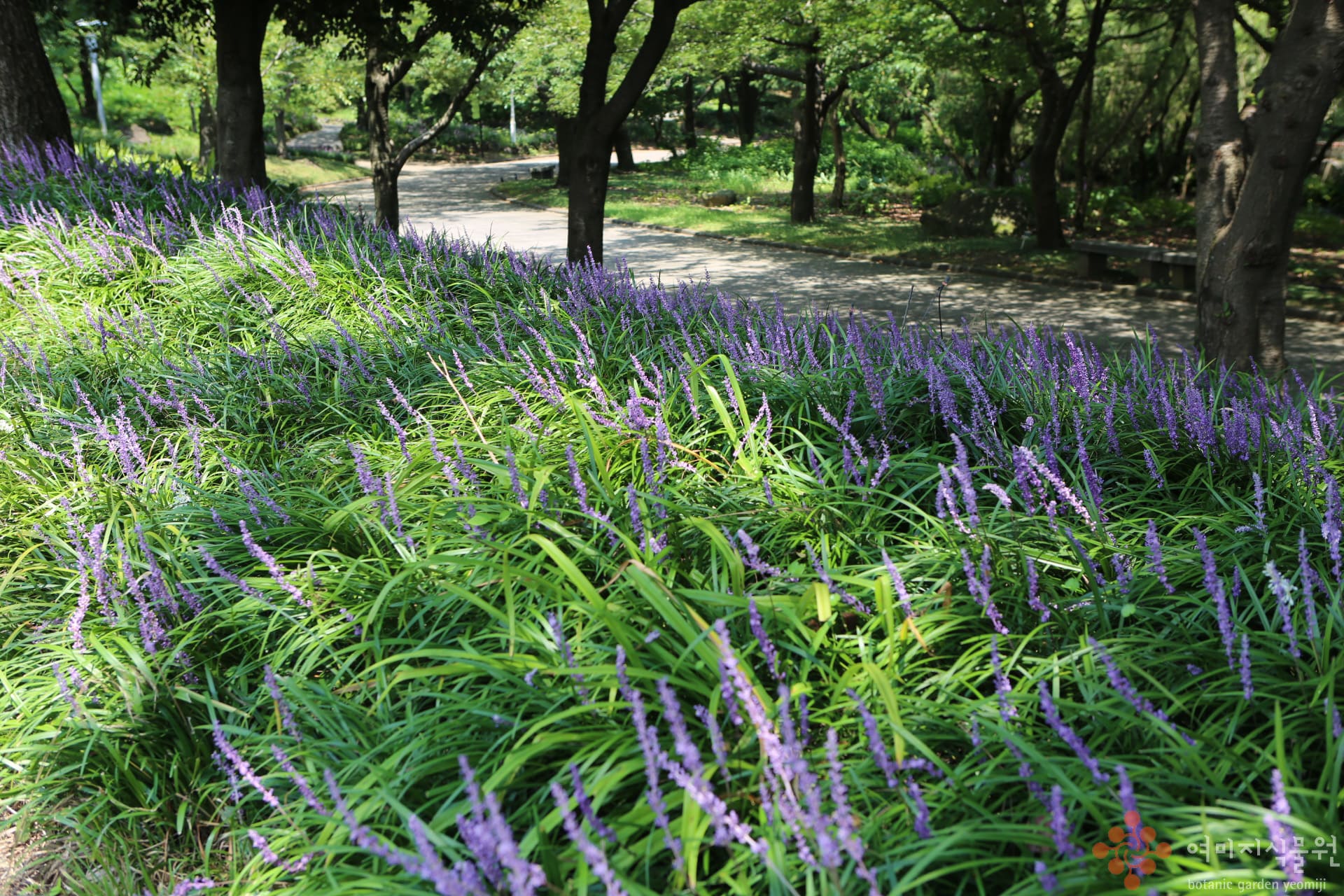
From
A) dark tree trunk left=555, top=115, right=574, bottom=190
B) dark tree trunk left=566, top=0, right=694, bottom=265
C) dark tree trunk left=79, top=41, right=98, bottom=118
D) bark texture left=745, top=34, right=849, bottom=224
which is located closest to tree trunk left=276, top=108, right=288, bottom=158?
dark tree trunk left=79, top=41, right=98, bottom=118

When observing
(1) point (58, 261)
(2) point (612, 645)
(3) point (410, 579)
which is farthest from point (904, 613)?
(1) point (58, 261)

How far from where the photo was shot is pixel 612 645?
82.3 inches

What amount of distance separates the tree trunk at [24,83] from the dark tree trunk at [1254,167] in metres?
10.7

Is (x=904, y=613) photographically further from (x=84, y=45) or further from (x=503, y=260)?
(x=84, y=45)

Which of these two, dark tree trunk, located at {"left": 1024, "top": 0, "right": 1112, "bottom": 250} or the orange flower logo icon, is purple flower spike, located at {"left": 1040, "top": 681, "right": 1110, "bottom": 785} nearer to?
the orange flower logo icon

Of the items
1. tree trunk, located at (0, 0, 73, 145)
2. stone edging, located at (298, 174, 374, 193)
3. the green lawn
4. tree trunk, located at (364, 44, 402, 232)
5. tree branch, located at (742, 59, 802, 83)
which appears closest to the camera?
tree trunk, located at (0, 0, 73, 145)

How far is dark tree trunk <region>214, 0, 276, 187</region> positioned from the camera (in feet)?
32.6

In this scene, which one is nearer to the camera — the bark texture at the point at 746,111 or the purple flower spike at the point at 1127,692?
the purple flower spike at the point at 1127,692

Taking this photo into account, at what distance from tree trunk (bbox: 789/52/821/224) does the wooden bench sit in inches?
287

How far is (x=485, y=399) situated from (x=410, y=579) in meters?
1.41

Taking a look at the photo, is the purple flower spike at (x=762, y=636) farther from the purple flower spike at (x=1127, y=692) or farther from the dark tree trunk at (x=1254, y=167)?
the dark tree trunk at (x=1254, y=167)

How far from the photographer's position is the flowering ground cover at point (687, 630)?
1.55 metres

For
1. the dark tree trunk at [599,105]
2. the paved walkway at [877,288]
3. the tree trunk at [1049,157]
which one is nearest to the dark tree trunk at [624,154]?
the paved walkway at [877,288]

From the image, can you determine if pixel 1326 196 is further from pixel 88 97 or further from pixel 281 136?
pixel 88 97
